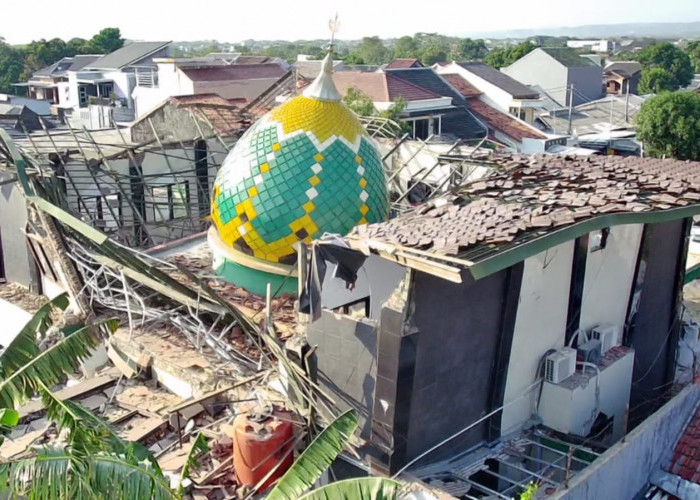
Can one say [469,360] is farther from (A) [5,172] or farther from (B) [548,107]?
(B) [548,107]

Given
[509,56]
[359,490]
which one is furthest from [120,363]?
[509,56]

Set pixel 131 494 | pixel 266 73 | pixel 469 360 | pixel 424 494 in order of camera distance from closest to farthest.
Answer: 1. pixel 131 494
2. pixel 424 494
3. pixel 469 360
4. pixel 266 73

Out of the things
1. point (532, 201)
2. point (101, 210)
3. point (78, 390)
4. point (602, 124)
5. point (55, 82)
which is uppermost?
point (532, 201)

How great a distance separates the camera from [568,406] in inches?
415

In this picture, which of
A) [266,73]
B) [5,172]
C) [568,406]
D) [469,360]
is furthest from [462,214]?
[266,73]

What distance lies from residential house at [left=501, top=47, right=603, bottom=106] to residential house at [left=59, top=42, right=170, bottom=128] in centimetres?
3138

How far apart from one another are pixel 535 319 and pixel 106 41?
302 feet

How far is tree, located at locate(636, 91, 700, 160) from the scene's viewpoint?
43.8 m

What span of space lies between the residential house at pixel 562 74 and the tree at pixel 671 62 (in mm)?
17296

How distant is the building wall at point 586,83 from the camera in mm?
63062

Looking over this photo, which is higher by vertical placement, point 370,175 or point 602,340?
point 370,175

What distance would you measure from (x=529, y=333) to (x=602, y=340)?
1.66 meters

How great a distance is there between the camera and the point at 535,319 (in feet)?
34.4

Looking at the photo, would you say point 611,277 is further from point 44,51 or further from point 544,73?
point 44,51
